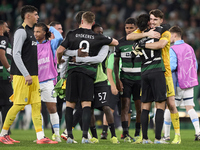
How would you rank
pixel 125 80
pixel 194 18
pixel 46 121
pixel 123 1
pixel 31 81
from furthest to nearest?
pixel 123 1, pixel 194 18, pixel 46 121, pixel 125 80, pixel 31 81

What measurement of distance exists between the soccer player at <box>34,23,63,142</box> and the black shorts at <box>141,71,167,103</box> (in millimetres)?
1956

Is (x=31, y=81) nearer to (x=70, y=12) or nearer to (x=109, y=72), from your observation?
(x=109, y=72)

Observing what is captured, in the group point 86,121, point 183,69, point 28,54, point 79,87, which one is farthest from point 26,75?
point 183,69

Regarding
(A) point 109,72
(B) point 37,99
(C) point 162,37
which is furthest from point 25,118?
(C) point 162,37

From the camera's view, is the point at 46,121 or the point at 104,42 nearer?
the point at 104,42

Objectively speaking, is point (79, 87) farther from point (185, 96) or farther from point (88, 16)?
point (185, 96)

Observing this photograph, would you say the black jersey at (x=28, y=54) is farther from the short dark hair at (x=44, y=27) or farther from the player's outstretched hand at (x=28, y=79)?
the short dark hair at (x=44, y=27)

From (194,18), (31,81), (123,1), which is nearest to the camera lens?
(31,81)

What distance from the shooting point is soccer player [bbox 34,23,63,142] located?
7.48 metres

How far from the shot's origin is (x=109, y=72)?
805 cm

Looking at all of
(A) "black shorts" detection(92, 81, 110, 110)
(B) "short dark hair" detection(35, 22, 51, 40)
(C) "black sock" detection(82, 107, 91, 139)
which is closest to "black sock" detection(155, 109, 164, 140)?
(A) "black shorts" detection(92, 81, 110, 110)

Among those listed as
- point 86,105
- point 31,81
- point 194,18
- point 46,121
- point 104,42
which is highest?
point 194,18

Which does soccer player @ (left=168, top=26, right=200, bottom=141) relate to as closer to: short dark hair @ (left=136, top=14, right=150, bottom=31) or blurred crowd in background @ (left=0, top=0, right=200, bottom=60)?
short dark hair @ (left=136, top=14, right=150, bottom=31)

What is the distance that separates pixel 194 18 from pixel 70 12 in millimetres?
5900
